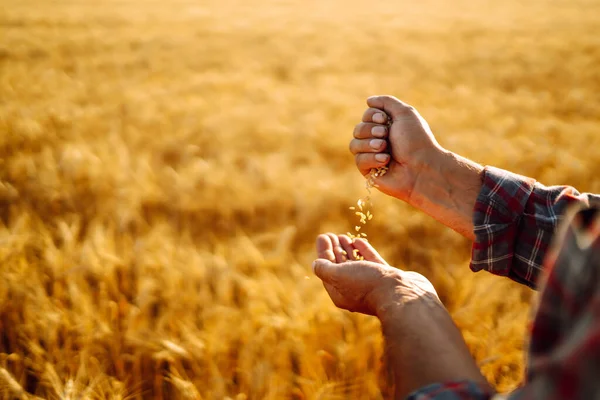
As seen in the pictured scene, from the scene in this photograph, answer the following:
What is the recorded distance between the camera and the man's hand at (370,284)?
996 mm

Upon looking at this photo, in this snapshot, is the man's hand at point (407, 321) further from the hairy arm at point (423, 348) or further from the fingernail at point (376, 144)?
the fingernail at point (376, 144)

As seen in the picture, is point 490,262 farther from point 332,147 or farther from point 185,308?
point 332,147

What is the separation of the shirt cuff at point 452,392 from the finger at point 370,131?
105cm

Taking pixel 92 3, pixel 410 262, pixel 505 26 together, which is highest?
pixel 92 3

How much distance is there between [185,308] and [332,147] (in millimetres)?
1889

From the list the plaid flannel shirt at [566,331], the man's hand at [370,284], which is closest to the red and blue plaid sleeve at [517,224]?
the man's hand at [370,284]

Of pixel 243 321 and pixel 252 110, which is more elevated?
pixel 252 110

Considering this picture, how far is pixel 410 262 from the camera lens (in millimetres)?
1981

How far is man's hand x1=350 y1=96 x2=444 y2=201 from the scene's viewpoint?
1562mm

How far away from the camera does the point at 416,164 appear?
1576 millimetres

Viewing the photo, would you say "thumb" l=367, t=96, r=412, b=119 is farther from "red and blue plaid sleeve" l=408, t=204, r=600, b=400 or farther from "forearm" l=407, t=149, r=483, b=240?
"red and blue plaid sleeve" l=408, t=204, r=600, b=400

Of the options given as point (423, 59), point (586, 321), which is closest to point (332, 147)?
point (586, 321)

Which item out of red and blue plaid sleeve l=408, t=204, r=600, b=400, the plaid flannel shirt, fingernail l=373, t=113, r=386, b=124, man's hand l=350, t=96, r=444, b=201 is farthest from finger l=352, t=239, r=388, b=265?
red and blue plaid sleeve l=408, t=204, r=600, b=400

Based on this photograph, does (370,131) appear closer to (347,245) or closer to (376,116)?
(376,116)
